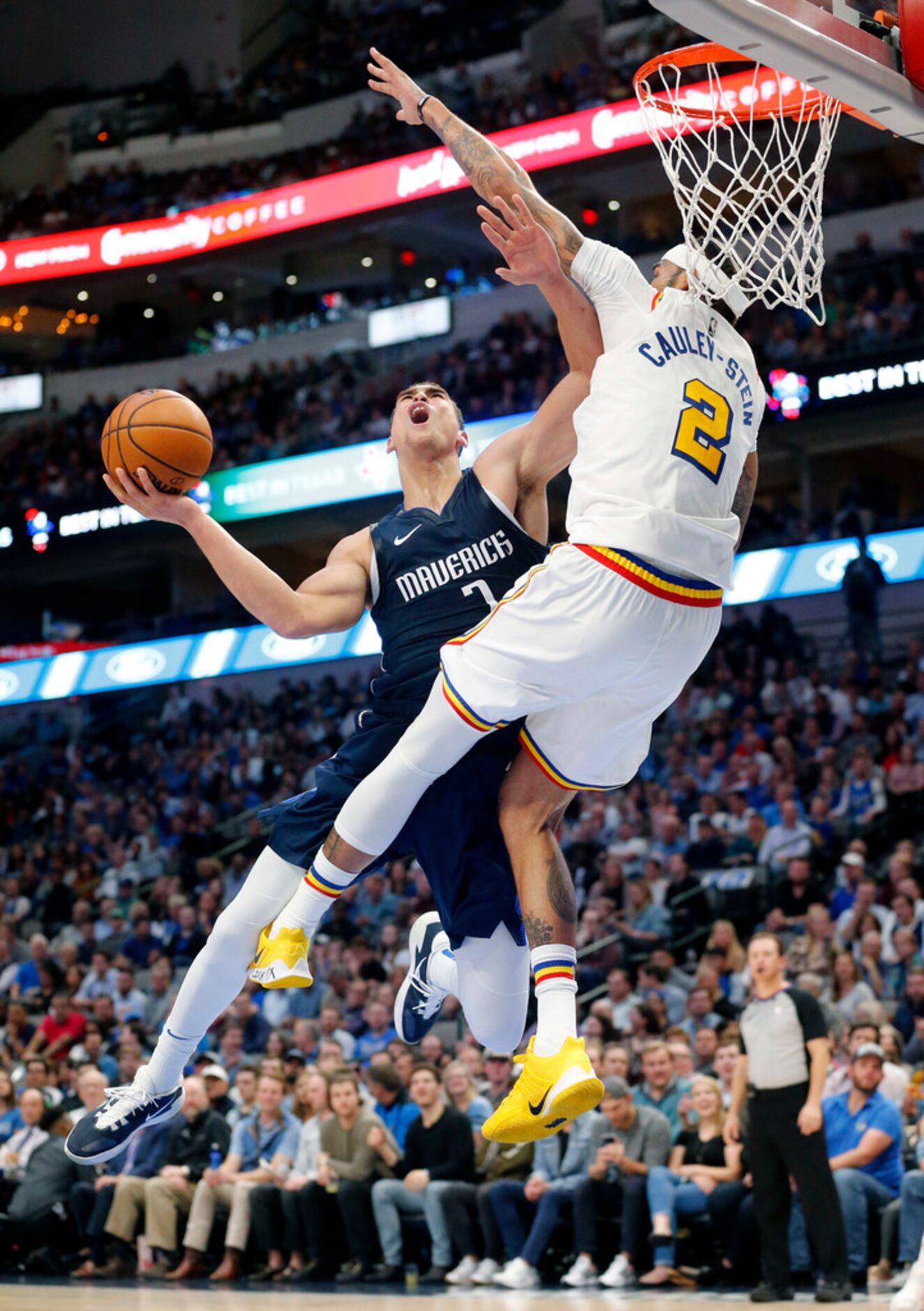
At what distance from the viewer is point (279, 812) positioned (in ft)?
19.5

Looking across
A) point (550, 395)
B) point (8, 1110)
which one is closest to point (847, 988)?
point (8, 1110)

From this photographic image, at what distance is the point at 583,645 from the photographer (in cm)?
474

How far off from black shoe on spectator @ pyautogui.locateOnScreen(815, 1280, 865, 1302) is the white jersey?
531 cm

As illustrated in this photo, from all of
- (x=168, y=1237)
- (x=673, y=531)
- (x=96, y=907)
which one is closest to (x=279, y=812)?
(x=673, y=531)

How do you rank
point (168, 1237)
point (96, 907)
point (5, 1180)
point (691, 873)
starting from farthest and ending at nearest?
1. point (96, 907)
2. point (691, 873)
3. point (5, 1180)
4. point (168, 1237)

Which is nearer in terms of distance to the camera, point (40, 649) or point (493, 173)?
point (493, 173)

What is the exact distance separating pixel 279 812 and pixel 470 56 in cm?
2529

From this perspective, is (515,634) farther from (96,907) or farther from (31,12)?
(31,12)

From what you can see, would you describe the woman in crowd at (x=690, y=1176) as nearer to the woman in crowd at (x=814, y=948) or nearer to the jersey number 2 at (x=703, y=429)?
the woman in crowd at (x=814, y=948)

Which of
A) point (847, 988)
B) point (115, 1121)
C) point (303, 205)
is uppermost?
point (303, 205)

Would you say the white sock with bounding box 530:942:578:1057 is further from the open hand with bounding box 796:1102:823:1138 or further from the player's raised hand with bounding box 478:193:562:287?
the open hand with bounding box 796:1102:823:1138

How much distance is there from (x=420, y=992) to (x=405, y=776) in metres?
1.44

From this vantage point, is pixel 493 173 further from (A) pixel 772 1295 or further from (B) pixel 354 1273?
(B) pixel 354 1273

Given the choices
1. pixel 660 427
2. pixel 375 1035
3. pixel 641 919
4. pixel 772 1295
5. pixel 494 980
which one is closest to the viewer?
pixel 660 427
